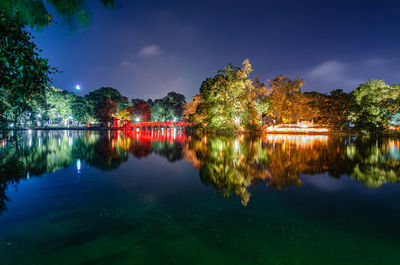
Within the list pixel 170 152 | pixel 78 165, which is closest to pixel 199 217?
pixel 78 165

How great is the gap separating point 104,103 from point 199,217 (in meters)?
69.5

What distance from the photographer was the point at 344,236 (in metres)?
4.75

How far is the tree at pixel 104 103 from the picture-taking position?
6700 cm

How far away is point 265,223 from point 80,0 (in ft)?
20.1

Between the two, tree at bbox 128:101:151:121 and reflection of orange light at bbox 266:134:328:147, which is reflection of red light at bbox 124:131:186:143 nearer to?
reflection of orange light at bbox 266:134:328:147

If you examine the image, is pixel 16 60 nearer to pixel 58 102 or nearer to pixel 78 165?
pixel 78 165

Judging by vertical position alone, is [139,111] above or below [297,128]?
above

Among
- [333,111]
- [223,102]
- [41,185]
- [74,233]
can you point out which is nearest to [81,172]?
[41,185]

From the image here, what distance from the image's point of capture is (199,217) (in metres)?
5.63

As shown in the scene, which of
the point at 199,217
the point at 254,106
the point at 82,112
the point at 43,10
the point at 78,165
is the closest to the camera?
the point at 43,10

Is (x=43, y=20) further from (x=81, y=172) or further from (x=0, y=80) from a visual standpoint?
(x=81, y=172)

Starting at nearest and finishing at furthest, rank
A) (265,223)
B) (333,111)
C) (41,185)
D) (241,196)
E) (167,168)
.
Result: (265,223) → (241,196) → (41,185) → (167,168) → (333,111)

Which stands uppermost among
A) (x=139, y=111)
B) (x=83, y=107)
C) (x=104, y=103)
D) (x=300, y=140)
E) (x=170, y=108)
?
(x=170, y=108)

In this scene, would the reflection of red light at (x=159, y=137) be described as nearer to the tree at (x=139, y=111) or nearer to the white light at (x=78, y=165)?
the white light at (x=78, y=165)
